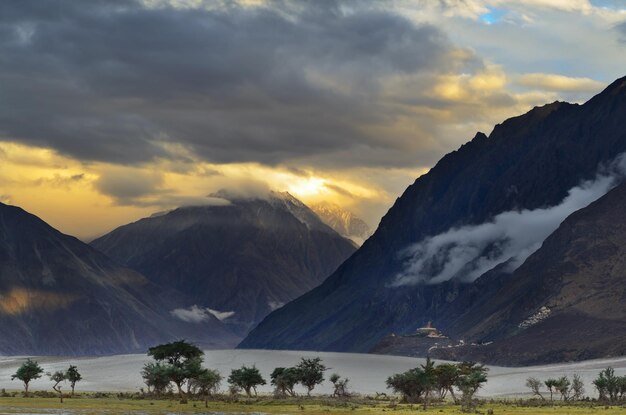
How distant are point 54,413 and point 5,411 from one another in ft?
30.6

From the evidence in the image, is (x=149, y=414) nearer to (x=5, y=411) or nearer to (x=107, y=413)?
(x=107, y=413)

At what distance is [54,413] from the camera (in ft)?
640

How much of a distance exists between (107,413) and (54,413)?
948cm

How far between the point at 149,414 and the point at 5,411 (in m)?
24.7

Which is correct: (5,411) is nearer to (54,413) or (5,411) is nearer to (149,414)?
(54,413)

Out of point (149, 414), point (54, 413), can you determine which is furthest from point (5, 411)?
point (149, 414)

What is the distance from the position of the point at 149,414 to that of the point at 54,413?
16274mm

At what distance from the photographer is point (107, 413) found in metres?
200

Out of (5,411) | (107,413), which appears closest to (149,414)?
(107,413)

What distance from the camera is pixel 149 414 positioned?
199500mm
